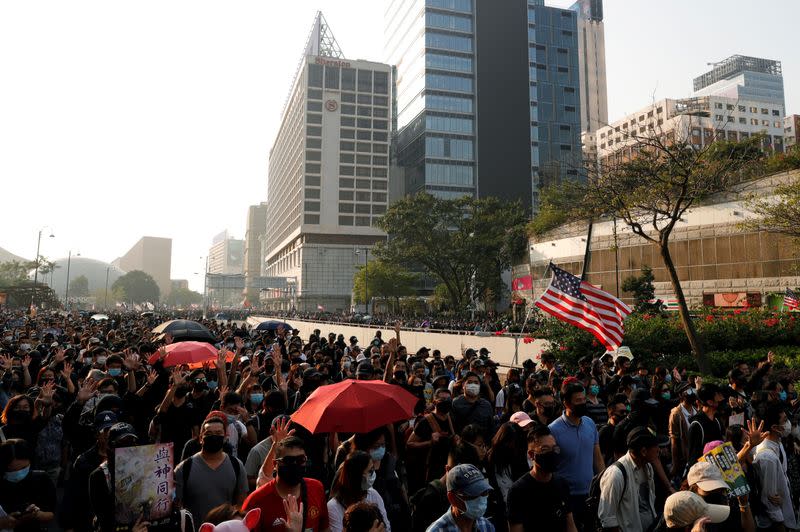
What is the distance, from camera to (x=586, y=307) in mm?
13438

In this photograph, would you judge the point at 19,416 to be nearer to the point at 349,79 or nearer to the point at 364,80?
the point at 349,79

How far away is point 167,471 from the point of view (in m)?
3.62

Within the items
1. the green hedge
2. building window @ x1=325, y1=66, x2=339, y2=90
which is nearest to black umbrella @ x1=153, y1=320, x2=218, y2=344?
the green hedge

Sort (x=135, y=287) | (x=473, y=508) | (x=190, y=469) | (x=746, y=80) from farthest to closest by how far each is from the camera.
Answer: (x=135, y=287)
(x=746, y=80)
(x=190, y=469)
(x=473, y=508)

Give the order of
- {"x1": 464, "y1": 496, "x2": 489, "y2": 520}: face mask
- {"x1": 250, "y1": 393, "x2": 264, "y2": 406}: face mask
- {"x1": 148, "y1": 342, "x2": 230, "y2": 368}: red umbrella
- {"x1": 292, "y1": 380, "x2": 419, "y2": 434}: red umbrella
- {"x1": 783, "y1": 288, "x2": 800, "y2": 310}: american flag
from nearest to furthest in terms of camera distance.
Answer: {"x1": 464, "y1": 496, "x2": 489, "y2": 520}: face mask → {"x1": 292, "y1": 380, "x2": 419, "y2": 434}: red umbrella → {"x1": 250, "y1": 393, "x2": 264, "y2": 406}: face mask → {"x1": 148, "y1": 342, "x2": 230, "y2": 368}: red umbrella → {"x1": 783, "y1": 288, "x2": 800, "y2": 310}: american flag

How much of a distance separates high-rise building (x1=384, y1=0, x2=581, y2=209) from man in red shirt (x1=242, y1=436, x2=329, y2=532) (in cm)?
8608

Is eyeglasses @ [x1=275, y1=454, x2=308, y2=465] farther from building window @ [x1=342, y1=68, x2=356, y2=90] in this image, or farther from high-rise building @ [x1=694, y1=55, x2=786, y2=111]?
high-rise building @ [x1=694, y1=55, x2=786, y2=111]

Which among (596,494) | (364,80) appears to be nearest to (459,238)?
(596,494)

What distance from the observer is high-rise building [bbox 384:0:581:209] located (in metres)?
89.4

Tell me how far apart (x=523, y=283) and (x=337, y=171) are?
66497 mm

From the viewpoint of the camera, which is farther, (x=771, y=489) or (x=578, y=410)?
(x=578, y=410)

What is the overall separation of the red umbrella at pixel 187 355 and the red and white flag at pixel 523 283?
36.9 metres

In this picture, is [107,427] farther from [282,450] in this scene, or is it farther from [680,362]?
[680,362]

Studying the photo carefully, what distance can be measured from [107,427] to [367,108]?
108 meters
